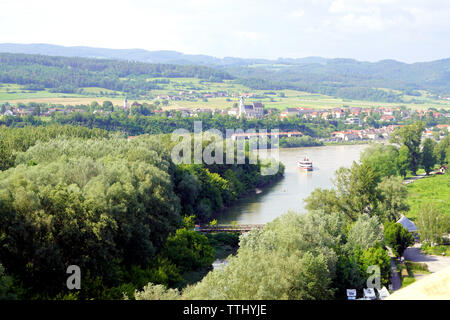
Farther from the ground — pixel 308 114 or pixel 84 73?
pixel 84 73

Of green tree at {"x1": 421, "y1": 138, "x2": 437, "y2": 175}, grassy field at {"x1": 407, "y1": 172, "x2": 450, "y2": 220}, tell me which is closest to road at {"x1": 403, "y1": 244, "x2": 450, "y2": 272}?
grassy field at {"x1": 407, "y1": 172, "x2": 450, "y2": 220}

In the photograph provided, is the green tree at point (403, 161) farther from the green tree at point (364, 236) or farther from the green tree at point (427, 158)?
the green tree at point (364, 236)

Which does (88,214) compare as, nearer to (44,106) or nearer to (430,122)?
Result: (44,106)

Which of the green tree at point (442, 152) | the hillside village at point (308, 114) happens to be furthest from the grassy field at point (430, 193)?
the hillside village at point (308, 114)

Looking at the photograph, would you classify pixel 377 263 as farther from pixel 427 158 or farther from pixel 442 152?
pixel 442 152

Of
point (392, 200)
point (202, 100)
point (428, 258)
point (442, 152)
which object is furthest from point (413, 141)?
point (202, 100)

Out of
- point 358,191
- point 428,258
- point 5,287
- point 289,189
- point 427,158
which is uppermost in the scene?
point 5,287
